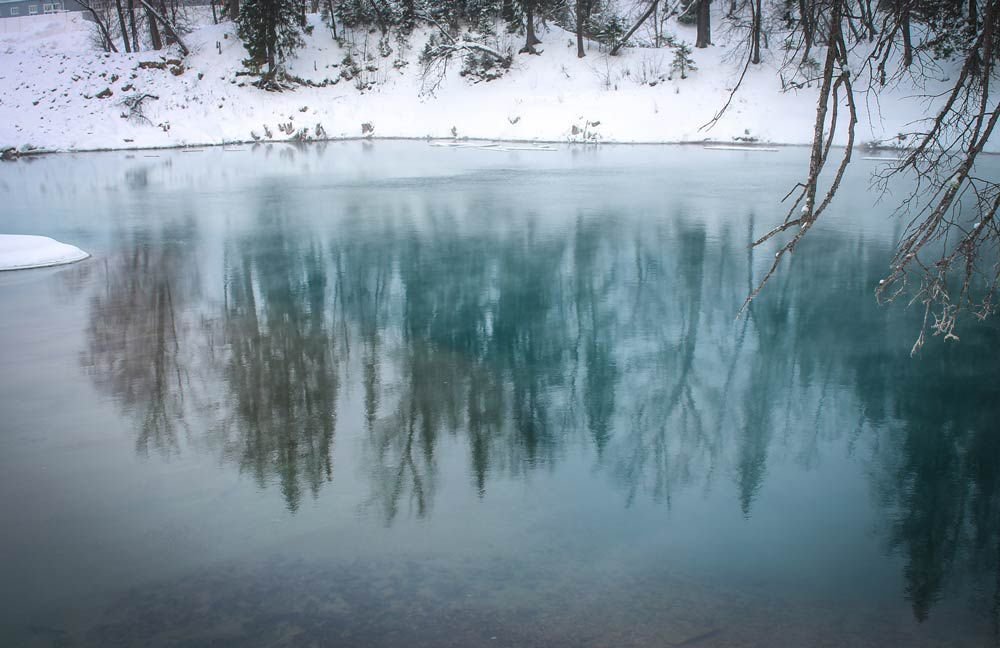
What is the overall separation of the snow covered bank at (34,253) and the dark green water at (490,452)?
0.40 m

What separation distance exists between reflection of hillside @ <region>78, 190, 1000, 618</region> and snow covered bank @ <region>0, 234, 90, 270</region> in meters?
0.91

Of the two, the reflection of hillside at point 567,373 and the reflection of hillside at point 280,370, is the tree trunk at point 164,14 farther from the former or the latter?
the reflection of hillside at point 280,370

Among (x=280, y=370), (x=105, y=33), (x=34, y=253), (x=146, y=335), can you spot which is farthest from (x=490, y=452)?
(x=105, y=33)

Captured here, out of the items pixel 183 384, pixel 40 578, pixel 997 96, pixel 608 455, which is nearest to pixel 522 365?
pixel 608 455

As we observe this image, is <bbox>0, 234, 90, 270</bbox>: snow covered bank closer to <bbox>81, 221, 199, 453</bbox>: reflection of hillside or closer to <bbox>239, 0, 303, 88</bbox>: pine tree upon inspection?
<bbox>81, 221, 199, 453</bbox>: reflection of hillside

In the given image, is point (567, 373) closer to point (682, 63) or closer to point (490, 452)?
point (490, 452)

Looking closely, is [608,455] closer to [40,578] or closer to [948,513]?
[948,513]

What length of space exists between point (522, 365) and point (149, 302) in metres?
4.53

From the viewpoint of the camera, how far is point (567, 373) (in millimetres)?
7438

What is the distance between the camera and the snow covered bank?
11.6 metres

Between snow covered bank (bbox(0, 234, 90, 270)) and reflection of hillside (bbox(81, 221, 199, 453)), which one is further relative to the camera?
snow covered bank (bbox(0, 234, 90, 270))

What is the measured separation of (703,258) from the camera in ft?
38.3

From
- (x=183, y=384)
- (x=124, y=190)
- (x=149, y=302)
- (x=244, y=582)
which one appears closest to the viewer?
(x=244, y=582)

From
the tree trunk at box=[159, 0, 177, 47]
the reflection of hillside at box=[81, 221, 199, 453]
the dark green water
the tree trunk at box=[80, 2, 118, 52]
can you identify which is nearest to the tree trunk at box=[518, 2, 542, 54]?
the tree trunk at box=[159, 0, 177, 47]
